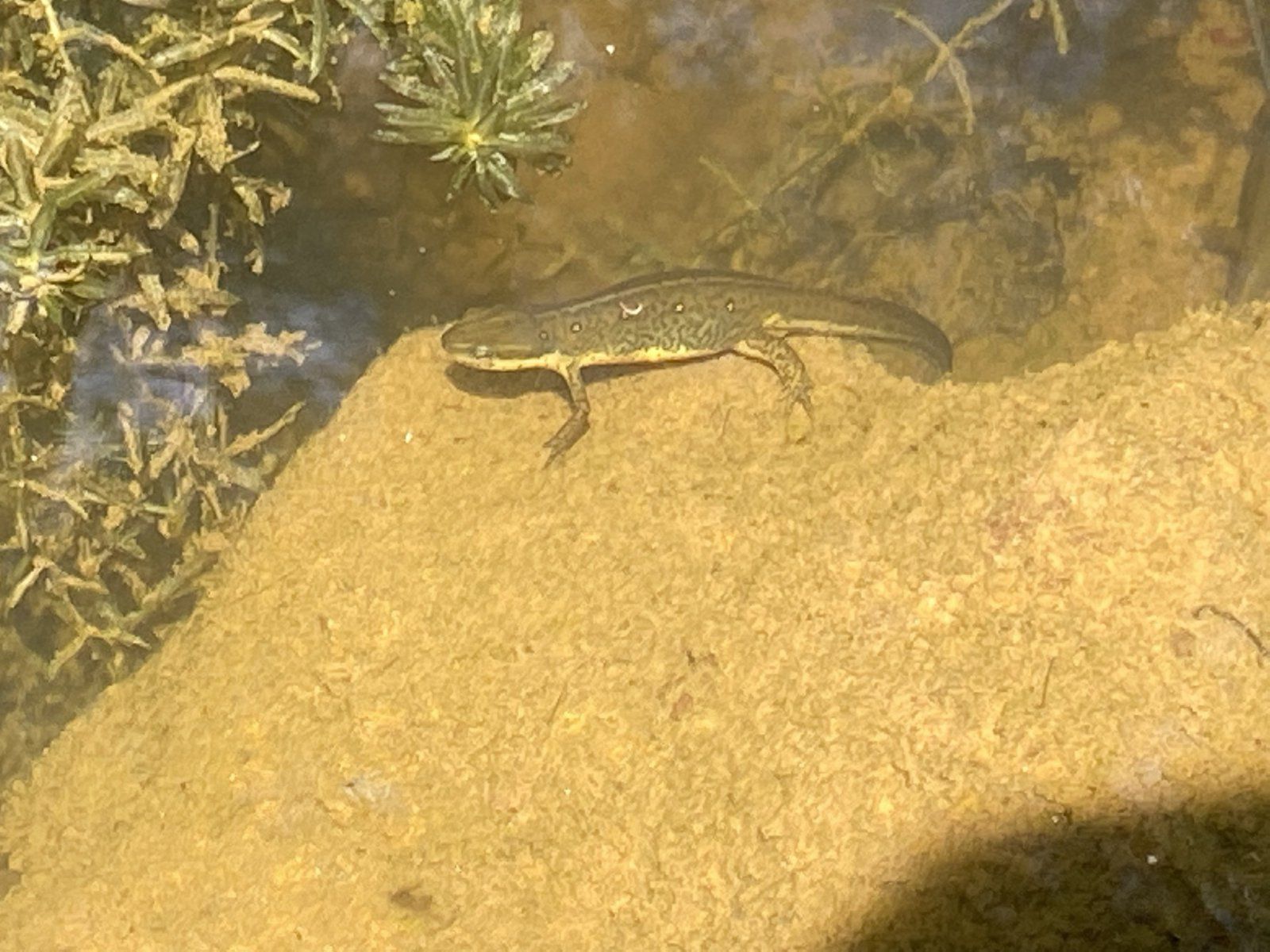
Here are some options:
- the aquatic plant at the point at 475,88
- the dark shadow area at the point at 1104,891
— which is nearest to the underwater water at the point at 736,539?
the dark shadow area at the point at 1104,891

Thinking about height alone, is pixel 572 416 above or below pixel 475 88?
below

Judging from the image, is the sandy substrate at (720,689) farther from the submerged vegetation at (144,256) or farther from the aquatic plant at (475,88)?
the aquatic plant at (475,88)

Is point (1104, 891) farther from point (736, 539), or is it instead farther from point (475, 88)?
point (475, 88)

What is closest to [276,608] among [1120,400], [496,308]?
[496,308]

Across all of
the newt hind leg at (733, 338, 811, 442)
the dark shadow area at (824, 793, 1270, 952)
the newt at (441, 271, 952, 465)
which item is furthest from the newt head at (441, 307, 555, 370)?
the dark shadow area at (824, 793, 1270, 952)

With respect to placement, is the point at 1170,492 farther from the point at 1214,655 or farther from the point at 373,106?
the point at 373,106

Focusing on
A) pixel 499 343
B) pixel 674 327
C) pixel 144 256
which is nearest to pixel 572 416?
pixel 499 343
